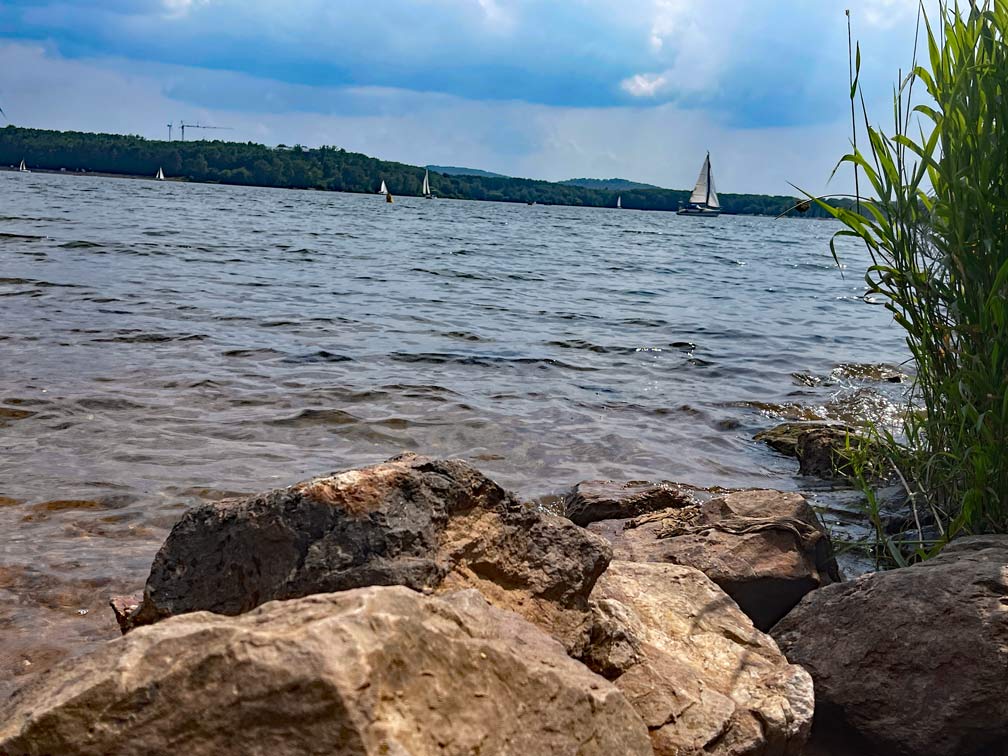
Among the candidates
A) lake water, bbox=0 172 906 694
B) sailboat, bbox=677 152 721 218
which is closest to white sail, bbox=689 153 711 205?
sailboat, bbox=677 152 721 218

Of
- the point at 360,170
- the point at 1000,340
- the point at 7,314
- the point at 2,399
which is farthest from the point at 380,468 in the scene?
the point at 360,170

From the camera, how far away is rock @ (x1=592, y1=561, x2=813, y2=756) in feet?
7.98

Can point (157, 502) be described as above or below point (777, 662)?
below

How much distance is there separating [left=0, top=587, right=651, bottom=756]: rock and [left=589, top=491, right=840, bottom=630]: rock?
2108 millimetres

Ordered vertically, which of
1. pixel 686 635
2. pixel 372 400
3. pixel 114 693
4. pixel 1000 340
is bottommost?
pixel 372 400

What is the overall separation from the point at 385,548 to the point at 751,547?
79.0 inches

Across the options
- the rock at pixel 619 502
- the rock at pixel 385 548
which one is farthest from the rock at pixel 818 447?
the rock at pixel 385 548

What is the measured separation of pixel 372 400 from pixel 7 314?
523 centimetres

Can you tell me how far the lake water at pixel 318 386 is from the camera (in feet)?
16.7

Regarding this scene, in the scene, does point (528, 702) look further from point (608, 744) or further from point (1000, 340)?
point (1000, 340)

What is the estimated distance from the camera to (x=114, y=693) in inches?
64.4

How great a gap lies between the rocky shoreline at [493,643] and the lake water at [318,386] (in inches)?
60.1

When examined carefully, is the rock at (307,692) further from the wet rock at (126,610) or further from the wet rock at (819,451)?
the wet rock at (819,451)

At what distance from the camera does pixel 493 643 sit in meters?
1.90
